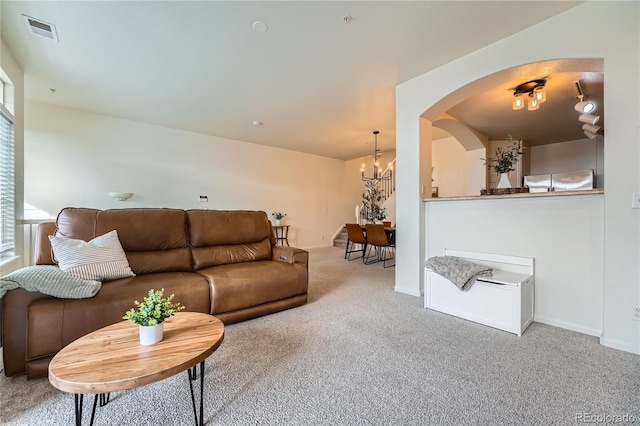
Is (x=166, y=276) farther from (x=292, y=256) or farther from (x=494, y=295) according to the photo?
(x=494, y=295)

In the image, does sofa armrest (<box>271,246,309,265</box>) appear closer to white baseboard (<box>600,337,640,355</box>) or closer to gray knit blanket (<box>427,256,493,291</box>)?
gray knit blanket (<box>427,256,493,291</box>)

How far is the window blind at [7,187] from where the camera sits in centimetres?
259

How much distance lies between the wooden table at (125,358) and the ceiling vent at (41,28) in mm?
2783

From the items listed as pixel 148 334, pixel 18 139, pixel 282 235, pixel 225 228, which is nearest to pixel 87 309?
pixel 148 334

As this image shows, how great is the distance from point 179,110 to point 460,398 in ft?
16.6

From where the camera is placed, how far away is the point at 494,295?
231 cm

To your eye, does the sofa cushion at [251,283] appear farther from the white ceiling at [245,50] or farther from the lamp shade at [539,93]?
the lamp shade at [539,93]

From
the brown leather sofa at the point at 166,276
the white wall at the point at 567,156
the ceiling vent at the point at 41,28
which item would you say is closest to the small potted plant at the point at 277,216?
the brown leather sofa at the point at 166,276

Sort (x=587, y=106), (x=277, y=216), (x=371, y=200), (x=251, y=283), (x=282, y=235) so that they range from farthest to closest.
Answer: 1. (x=371, y=200)
2. (x=282, y=235)
3. (x=277, y=216)
4. (x=587, y=106)
5. (x=251, y=283)

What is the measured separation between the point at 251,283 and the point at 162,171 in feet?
13.1

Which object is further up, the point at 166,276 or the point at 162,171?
the point at 162,171

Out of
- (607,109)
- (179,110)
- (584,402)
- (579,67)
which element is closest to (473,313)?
(584,402)

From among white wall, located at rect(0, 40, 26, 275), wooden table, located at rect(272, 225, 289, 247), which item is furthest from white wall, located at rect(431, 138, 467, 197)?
white wall, located at rect(0, 40, 26, 275)

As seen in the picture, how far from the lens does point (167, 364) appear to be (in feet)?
3.52
